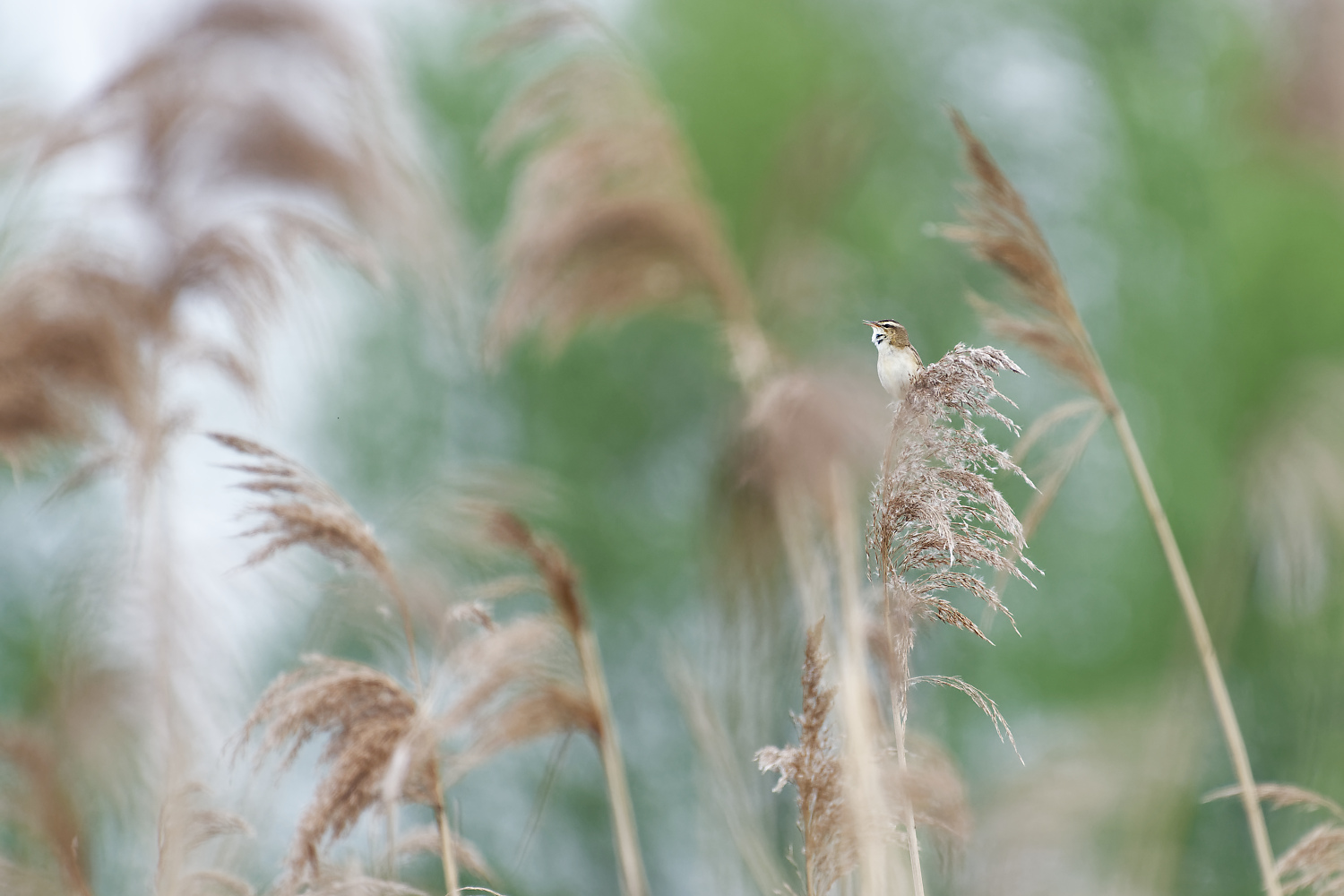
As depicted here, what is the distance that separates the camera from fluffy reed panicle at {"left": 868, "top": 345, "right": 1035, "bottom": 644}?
1777mm

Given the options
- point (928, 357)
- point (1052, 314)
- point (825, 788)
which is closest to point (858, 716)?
point (825, 788)

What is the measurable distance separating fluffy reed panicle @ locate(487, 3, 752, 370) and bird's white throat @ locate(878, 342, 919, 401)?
1.30 metres

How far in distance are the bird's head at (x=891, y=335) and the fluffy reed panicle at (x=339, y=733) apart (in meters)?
1.18

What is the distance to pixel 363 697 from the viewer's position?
2.32 meters

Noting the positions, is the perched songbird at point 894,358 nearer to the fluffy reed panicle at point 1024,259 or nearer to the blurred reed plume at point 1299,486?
the fluffy reed panicle at point 1024,259

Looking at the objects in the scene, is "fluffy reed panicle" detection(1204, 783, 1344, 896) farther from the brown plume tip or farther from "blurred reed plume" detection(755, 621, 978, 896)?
the brown plume tip

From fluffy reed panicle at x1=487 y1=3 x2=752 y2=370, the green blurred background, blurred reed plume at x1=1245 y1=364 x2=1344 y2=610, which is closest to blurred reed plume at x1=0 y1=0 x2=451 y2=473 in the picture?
fluffy reed panicle at x1=487 y1=3 x2=752 y2=370

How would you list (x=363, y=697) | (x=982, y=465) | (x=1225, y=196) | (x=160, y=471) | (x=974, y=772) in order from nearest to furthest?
1. (x=982, y=465)
2. (x=363, y=697)
3. (x=160, y=471)
4. (x=974, y=772)
5. (x=1225, y=196)

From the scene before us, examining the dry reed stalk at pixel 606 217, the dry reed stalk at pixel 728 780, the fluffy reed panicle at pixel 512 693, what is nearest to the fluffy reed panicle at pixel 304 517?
the fluffy reed panicle at pixel 512 693

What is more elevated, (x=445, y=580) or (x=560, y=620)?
(x=445, y=580)

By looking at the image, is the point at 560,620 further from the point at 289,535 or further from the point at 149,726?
the point at 149,726

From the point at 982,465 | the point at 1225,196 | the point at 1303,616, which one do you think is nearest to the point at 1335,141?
the point at 1303,616

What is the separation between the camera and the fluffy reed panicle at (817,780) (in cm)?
195

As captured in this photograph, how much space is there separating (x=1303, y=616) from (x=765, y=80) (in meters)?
7.95
